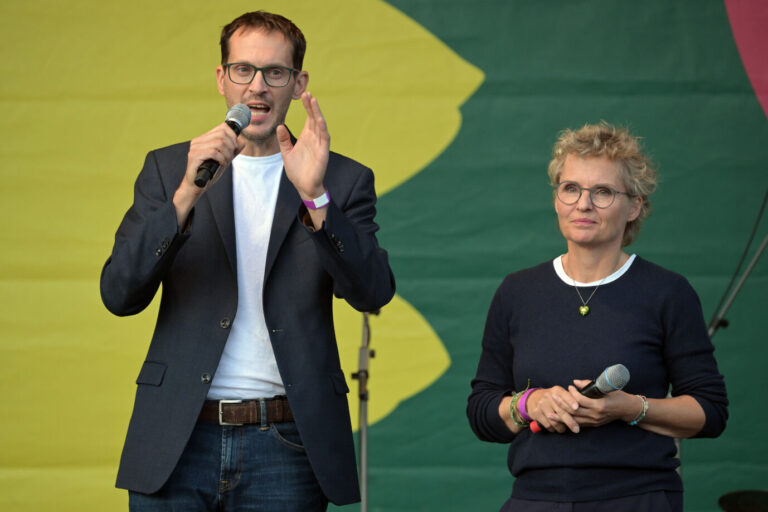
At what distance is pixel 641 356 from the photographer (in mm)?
1915

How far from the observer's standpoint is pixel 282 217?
6.24ft

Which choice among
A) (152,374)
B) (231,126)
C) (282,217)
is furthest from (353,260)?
(152,374)

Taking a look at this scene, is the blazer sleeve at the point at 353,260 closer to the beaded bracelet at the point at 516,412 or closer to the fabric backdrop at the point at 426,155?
the beaded bracelet at the point at 516,412

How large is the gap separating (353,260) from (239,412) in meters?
0.38

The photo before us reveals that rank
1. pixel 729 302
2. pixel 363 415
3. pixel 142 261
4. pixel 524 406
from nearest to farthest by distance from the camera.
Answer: pixel 142 261, pixel 524 406, pixel 363 415, pixel 729 302

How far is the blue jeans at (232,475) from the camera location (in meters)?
1.78

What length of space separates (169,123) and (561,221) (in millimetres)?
1790

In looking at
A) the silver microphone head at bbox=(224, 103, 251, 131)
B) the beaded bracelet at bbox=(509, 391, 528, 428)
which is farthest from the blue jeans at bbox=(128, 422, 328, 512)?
the silver microphone head at bbox=(224, 103, 251, 131)

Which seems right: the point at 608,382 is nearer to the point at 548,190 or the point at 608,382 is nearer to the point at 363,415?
the point at 363,415

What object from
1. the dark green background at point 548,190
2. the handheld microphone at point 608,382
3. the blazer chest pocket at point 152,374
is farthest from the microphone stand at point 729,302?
the blazer chest pocket at point 152,374

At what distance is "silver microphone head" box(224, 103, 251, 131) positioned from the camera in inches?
69.6

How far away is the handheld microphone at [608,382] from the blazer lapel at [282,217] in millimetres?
685

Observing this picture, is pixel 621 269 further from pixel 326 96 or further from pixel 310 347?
pixel 326 96

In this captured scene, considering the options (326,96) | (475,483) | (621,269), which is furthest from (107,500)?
(621,269)
